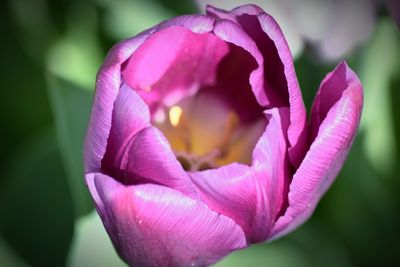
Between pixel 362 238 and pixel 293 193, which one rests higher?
pixel 293 193

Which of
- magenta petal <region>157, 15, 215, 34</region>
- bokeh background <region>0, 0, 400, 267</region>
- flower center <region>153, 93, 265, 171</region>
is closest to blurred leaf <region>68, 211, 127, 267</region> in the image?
bokeh background <region>0, 0, 400, 267</region>

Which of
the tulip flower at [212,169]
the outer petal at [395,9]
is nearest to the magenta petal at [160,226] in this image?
the tulip flower at [212,169]

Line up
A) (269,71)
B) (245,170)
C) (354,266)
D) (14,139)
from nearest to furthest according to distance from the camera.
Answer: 1. (245,170)
2. (269,71)
3. (354,266)
4. (14,139)

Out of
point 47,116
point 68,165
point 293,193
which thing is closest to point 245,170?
point 293,193

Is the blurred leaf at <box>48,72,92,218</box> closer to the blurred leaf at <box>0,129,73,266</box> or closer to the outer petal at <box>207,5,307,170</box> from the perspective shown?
the blurred leaf at <box>0,129,73,266</box>

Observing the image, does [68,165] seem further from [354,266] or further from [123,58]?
[354,266]

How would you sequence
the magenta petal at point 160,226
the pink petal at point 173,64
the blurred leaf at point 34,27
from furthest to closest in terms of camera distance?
the blurred leaf at point 34,27
the pink petal at point 173,64
the magenta petal at point 160,226

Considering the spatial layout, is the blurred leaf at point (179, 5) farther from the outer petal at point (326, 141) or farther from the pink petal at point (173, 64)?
the outer petal at point (326, 141)
